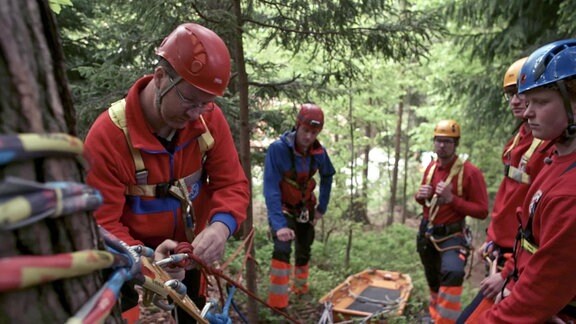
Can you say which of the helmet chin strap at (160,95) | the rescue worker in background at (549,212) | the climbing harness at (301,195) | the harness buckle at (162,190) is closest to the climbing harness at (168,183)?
the harness buckle at (162,190)

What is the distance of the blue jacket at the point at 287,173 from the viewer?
5.73m

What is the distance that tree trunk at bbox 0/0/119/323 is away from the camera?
33.4 inches

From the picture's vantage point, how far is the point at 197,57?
2402 millimetres

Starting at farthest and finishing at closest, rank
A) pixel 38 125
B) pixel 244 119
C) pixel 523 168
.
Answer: pixel 244 119, pixel 523 168, pixel 38 125

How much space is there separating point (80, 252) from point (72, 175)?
7.1 inches

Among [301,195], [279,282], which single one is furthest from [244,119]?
[279,282]

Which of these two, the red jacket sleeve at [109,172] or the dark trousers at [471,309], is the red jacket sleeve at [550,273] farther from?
the red jacket sleeve at [109,172]

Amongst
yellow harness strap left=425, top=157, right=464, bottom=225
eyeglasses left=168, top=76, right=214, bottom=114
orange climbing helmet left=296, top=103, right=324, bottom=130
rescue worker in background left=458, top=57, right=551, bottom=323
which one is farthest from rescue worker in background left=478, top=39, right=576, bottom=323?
orange climbing helmet left=296, top=103, right=324, bottom=130

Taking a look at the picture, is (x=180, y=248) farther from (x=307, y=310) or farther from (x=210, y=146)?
(x=307, y=310)

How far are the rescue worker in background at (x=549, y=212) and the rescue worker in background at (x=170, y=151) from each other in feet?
5.65

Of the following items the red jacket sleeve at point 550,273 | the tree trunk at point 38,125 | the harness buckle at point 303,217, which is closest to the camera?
the tree trunk at point 38,125

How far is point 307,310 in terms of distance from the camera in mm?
6312

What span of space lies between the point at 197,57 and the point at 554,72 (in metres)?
2.04

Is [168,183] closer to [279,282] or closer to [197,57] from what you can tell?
[197,57]
